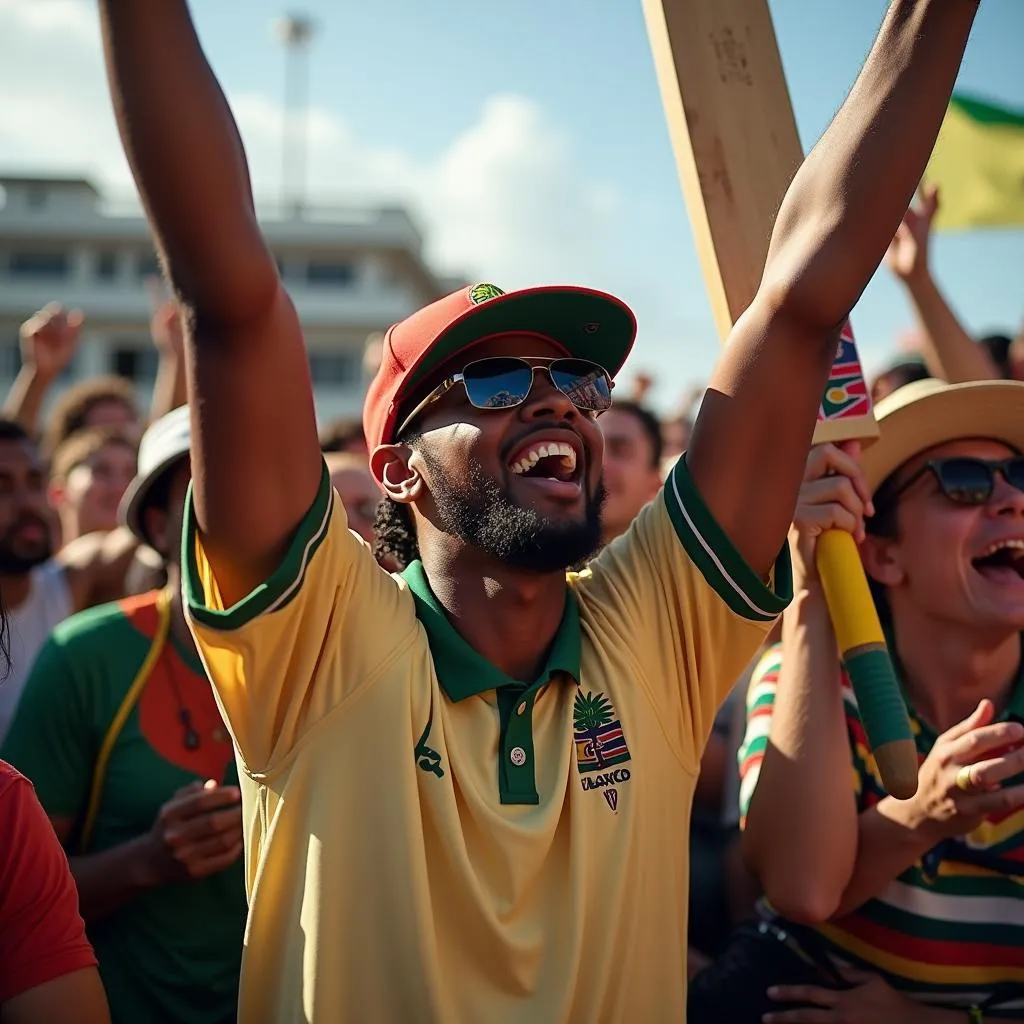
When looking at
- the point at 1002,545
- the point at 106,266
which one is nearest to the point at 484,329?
the point at 1002,545

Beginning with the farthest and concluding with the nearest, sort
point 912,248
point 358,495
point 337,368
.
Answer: point 337,368 → point 912,248 → point 358,495

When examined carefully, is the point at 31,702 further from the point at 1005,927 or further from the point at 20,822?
the point at 1005,927

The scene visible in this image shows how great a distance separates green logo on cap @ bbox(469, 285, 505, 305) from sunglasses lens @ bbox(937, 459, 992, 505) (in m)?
1.08

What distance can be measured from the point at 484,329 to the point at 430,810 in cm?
87

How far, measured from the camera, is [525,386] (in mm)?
2199

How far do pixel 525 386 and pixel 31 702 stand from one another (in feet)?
4.54

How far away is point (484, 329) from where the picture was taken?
223 centimetres

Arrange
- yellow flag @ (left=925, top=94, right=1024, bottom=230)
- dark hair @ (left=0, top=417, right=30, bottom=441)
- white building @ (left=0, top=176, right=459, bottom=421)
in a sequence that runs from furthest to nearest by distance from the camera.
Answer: white building @ (left=0, top=176, right=459, bottom=421)
yellow flag @ (left=925, top=94, right=1024, bottom=230)
dark hair @ (left=0, top=417, right=30, bottom=441)

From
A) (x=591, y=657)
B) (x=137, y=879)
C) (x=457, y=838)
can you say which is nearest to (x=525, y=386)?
(x=591, y=657)

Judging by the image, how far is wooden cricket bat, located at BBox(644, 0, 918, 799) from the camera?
239cm

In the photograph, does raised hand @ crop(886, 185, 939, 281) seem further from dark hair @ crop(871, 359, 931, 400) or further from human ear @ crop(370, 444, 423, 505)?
human ear @ crop(370, 444, 423, 505)

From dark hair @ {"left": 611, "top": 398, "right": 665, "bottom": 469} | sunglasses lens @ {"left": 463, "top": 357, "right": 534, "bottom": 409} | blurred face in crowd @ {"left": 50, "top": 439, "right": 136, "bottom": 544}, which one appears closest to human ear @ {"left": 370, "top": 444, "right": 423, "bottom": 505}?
sunglasses lens @ {"left": 463, "top": 357, "right": 534, "bottom": 409}

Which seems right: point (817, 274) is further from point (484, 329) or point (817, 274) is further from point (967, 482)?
point (967, 482)

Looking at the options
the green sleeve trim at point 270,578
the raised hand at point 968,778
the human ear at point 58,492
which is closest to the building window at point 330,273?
the human ear at point 58,492
